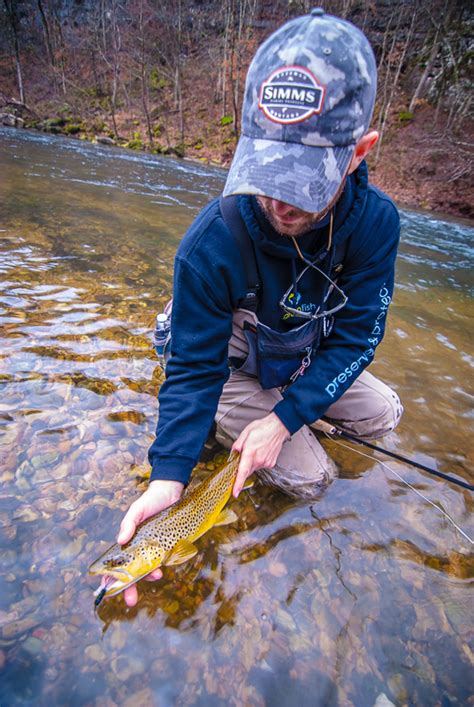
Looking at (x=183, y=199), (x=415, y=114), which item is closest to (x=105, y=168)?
(x=183, y=199)

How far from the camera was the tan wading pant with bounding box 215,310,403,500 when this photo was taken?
8.57 feet

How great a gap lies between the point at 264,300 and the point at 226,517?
4.34 ft

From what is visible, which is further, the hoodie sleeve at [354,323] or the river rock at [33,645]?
the hoodie sleeve at [354,323]

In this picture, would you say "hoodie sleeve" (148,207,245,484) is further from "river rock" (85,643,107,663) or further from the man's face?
"river rock" (85,643,107,663)

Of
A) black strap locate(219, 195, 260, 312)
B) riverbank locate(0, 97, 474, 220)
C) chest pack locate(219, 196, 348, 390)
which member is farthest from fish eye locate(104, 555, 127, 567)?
riverbank locate(0, 97, 474, 220)

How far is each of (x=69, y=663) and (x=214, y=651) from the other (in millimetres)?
634

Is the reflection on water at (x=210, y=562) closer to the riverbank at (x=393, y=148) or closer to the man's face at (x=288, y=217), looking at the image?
the man's face at (x=288, y=217)

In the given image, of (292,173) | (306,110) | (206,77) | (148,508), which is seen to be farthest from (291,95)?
(206,77)

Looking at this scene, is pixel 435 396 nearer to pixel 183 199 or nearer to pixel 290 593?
pixel 290 593

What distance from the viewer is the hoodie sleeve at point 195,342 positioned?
80.4 inches

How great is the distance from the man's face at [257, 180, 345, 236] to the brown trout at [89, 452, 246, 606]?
1.28 meters

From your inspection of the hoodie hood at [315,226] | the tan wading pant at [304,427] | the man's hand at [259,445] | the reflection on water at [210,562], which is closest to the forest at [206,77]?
the tan wading pant at [304,427]

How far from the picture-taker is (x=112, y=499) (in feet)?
8.30

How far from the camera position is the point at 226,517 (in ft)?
8.21
